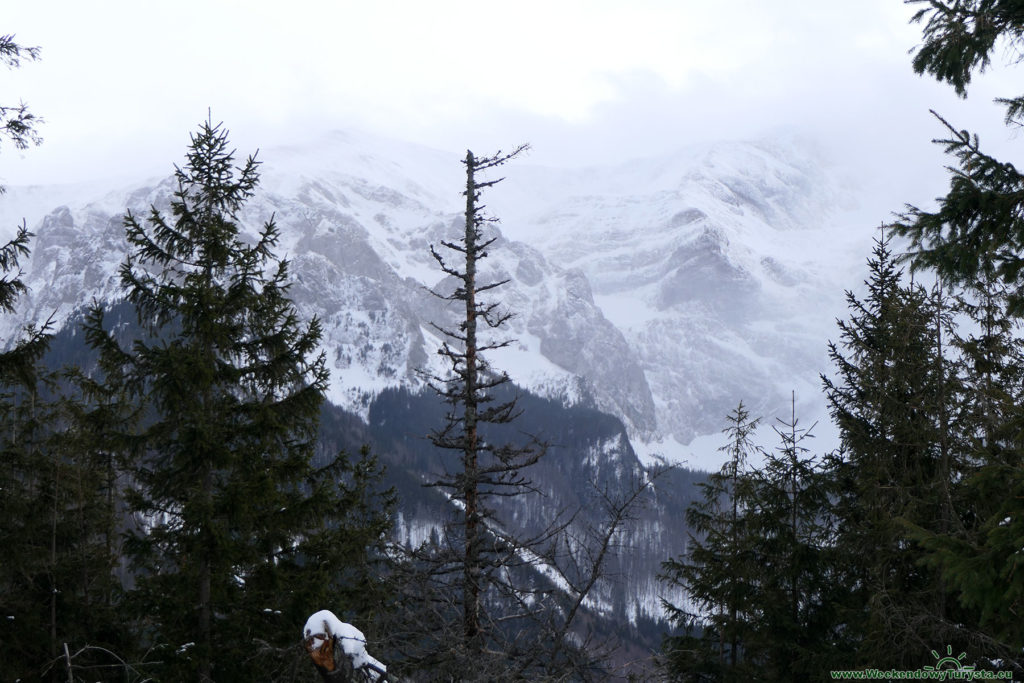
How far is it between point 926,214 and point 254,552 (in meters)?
10.7

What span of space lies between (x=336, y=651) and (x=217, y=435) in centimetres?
808

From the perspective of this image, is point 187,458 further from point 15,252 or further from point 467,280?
point 467,280

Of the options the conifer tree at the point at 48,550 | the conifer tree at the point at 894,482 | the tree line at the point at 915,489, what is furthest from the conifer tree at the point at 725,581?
the conifer tree at the point at 48,550

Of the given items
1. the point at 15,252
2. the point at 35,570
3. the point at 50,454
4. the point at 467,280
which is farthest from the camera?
the point at 50,454

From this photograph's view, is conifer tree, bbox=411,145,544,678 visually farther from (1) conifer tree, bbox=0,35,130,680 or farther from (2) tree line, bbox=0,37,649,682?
(1) conifer tree, bbox=0,35,130,680

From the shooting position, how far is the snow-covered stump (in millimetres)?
4754

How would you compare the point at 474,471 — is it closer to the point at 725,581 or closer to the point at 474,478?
the point at 474,478

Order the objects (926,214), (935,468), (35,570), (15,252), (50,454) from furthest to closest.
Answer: (50,454) < (35,570) < (935,468) < (15,252) < (926,214)

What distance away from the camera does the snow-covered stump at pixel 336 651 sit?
4754mm

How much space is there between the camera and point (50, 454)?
1592 centimetres

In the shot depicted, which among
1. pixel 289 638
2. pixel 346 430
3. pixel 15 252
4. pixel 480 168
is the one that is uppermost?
pixel 346 430

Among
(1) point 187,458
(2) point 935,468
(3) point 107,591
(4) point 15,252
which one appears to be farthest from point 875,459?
(3) point 107,591

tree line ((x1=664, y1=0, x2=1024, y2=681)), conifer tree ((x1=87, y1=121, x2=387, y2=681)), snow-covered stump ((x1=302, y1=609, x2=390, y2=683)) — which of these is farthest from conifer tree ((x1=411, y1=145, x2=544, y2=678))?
snow-covered stump ((x1=302, y1=609, x2=390, y2=683))

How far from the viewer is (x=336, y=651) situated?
15.8 feet
